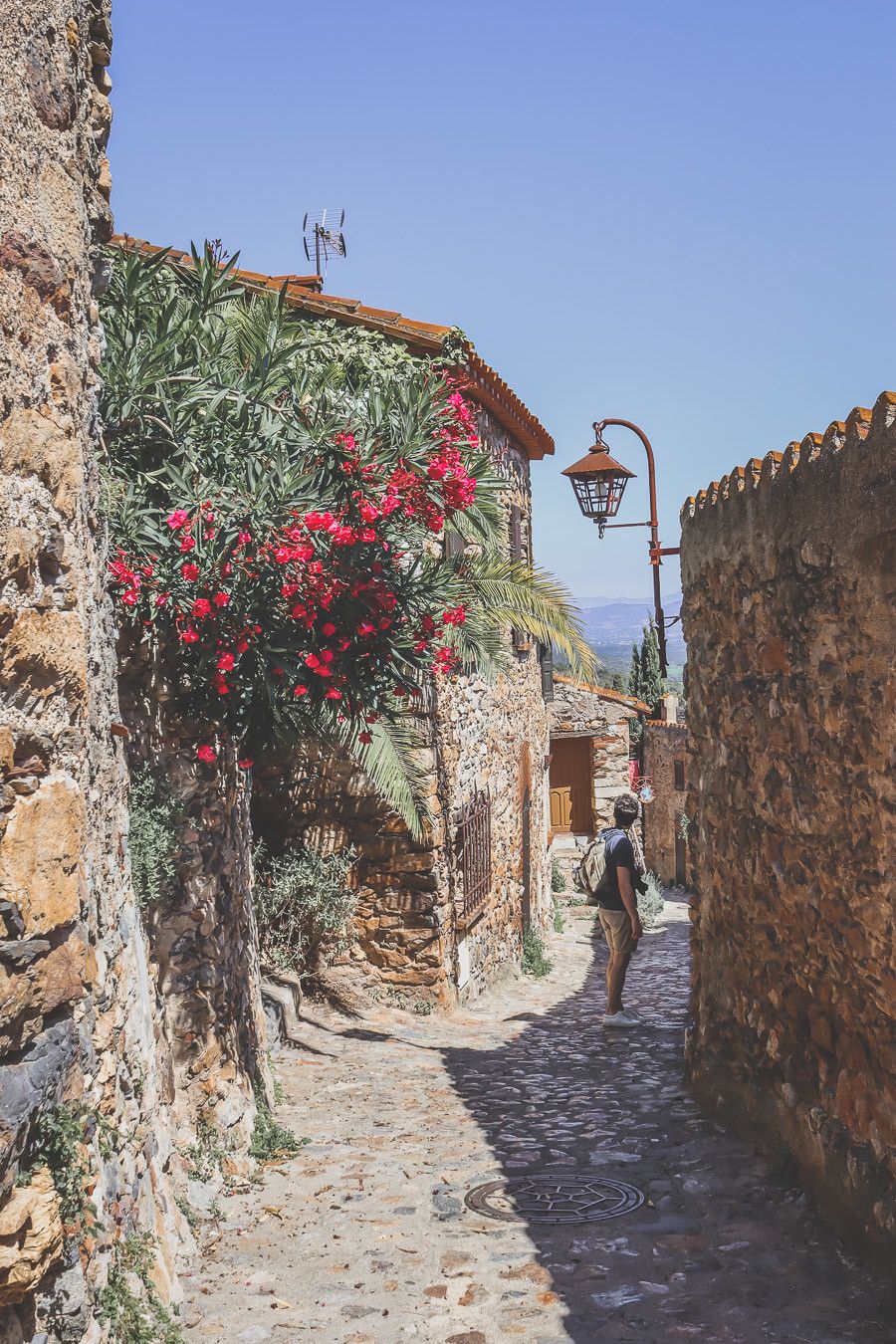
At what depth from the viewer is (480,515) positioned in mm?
7520

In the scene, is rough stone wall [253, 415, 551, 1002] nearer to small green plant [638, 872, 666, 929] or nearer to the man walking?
the man walking

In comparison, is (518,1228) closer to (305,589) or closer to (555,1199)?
(555,1199)

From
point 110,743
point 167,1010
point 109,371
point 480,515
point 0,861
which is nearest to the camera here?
point 0,861

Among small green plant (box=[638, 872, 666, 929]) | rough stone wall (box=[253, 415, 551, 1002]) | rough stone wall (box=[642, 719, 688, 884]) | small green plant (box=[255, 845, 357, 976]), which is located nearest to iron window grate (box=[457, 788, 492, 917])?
rough stone wall (box=[253, 415, 551, 1002])

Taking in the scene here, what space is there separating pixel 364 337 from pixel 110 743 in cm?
436

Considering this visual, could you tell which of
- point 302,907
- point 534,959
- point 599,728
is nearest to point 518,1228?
point 302,907

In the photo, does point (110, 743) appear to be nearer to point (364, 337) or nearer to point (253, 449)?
point (253, 449)

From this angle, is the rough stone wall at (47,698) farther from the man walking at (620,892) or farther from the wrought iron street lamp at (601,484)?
the wrought iron street lamp at (601,484)

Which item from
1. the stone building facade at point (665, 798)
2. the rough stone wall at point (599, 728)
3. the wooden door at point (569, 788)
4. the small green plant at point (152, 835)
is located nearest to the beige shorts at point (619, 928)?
the small green plant at point (152, 835)

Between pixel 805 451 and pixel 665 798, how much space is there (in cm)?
1545

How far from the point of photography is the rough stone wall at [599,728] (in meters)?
20.5

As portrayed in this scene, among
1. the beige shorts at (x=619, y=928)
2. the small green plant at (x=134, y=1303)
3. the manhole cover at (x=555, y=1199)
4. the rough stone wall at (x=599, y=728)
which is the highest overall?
the rough stone wall at (x=599, y=728)

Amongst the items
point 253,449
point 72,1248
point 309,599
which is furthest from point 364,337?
point 72,1248

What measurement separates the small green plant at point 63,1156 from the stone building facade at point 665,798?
1549 cm
